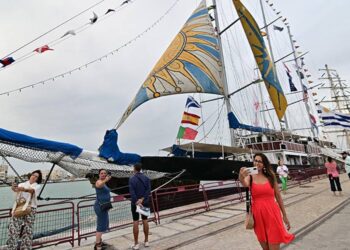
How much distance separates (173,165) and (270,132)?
1622cm

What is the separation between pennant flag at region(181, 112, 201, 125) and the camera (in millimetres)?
18359

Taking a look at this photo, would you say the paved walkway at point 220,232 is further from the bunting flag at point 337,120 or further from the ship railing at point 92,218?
the bunting flag at point 337,120

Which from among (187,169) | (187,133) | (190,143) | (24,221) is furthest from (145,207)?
(187,133)

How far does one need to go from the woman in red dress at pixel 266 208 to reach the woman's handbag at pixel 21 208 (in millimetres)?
3635

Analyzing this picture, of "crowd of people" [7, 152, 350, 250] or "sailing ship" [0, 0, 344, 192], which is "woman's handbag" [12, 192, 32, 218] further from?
"sailing ship" [0, 0, 344, 192]

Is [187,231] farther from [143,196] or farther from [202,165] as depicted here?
[202,165]

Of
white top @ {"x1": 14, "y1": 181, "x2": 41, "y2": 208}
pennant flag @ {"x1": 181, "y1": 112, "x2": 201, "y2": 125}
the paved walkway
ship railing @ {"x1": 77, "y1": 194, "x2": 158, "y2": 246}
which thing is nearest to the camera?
white top @ {"x1": 14, "y1": 181, "x2": 41, "y2": 208}

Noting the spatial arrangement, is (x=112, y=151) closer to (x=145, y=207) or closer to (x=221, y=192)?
(x=145, y=207)

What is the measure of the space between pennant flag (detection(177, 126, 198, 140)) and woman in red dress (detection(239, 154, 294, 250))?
13547 millimetres

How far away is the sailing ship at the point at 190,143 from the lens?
5613 mm

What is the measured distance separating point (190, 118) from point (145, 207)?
46.5 ft

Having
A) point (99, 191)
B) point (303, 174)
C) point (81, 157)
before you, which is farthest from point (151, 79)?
point (303, 174)

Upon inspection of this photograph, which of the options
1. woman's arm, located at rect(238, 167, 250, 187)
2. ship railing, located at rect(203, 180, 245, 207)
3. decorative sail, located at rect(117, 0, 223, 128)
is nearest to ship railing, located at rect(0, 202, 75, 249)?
decorative sail, located at rect(117, 0, 223, 128)

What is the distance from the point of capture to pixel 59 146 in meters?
5.39
